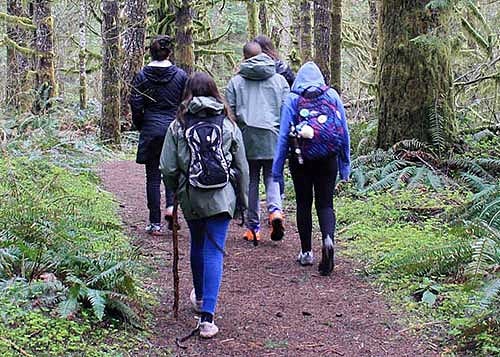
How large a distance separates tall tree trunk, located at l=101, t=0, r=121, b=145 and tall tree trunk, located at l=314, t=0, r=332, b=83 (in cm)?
475

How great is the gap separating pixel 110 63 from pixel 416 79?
7644 millimetres

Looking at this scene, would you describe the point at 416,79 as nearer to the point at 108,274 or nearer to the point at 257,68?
the point at 257,68

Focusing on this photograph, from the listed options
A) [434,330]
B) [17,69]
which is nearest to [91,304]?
[434,330]

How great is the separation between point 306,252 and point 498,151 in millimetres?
5435

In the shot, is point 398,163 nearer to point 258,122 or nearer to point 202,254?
point 258,122

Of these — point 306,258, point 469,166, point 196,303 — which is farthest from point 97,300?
point 469,166

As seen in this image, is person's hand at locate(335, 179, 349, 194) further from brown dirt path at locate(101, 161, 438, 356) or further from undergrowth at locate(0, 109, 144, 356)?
undergrowth at locate(0, 109, 144, 356)

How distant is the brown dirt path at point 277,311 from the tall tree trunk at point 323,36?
332 inches

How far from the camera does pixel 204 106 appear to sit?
506 cm

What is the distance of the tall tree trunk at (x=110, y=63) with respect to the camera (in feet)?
49.9

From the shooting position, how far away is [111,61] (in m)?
15.5

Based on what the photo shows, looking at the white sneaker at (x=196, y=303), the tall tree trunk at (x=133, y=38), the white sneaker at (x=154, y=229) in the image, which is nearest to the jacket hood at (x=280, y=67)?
the white sneaker at (x=154, y=229)

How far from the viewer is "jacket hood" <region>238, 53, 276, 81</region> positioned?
7.82m

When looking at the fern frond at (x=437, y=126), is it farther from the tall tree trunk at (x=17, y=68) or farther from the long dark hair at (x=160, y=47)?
the tall tree trunk at (x=17, y=68)
